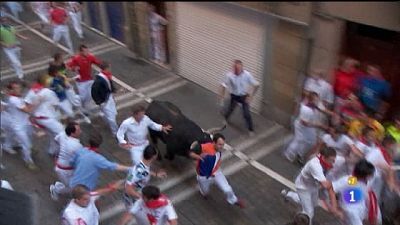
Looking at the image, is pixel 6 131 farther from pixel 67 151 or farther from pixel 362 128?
pixel 362 128

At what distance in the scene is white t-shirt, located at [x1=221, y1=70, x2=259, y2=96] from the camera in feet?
31.5

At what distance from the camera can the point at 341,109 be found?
8773 millimetres

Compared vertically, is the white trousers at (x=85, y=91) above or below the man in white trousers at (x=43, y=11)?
above

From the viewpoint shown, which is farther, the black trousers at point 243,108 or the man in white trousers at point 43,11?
the man in white trousers at point 43,11

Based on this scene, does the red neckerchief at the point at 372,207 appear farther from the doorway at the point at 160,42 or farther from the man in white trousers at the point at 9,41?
the man in white trousers at the point at 9,41

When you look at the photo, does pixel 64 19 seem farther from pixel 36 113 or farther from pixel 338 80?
pixel 338 80

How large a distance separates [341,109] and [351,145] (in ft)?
5.21

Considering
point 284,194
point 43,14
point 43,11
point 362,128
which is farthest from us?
point 43,11

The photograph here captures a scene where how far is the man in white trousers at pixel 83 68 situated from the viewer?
32.7ft

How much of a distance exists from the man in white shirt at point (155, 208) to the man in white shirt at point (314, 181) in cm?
199

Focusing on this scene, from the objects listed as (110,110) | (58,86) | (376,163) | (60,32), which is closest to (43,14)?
(60,32)

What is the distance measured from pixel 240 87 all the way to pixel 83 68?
10.9 ft

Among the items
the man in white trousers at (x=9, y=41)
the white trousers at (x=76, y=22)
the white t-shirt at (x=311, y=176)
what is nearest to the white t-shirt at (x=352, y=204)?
the white t-shirt at (x=311, y=176)

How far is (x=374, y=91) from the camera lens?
27.7 ft
